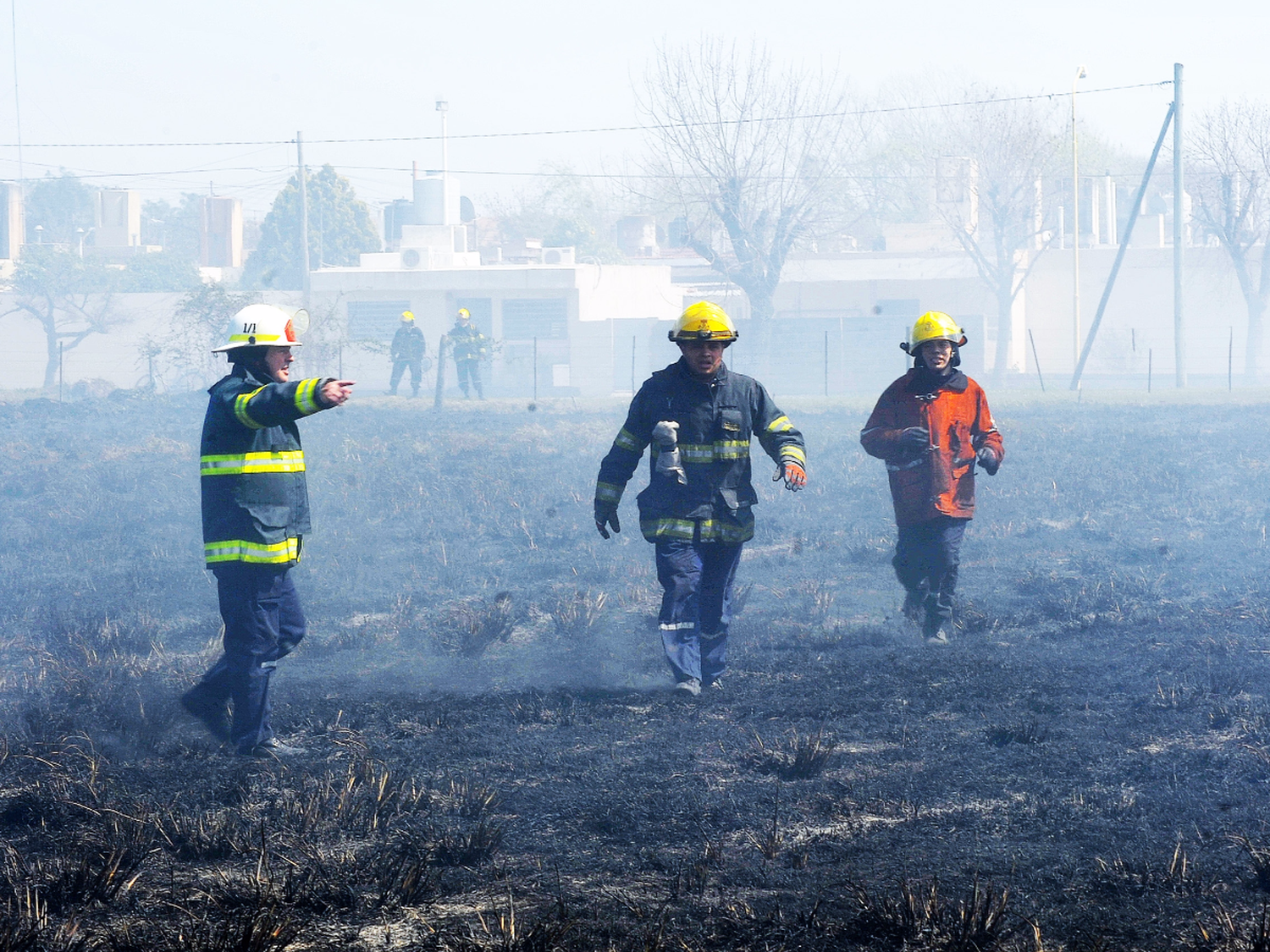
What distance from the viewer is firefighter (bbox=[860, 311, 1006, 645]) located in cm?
753

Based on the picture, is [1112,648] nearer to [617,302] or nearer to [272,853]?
[272,853]

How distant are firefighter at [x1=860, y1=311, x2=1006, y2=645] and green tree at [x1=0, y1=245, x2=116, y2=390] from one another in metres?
47.7

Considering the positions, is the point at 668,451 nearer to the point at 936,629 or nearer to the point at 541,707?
the point at 541,707

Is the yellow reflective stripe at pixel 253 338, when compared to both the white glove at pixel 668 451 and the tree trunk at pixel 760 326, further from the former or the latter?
the tree trunk at pixel 760 326

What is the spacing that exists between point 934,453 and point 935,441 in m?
0.08

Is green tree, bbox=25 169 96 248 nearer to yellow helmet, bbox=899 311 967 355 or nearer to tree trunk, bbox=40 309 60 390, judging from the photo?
tree trunk, bbox=40 309 60 390

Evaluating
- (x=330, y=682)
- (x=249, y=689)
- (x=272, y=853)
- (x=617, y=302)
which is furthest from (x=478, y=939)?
(x=617, y=302)

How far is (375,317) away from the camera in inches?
1884

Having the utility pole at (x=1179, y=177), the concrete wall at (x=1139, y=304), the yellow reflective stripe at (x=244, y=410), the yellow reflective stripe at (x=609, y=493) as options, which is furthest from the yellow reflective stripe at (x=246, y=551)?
the concrete wall at (x=1139, y=304)

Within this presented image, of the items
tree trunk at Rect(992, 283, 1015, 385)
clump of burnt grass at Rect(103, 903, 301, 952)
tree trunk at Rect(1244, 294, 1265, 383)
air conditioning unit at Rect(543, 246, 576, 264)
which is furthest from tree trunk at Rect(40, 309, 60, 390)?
clump of burnt grass at Rect(103, 903, 301, 952)

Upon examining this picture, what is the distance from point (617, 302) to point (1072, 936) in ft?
157

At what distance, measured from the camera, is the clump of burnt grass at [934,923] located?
3188 mm

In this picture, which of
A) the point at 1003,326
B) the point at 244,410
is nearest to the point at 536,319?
the point at 1003,326

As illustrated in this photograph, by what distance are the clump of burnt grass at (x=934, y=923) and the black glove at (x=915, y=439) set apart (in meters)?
4.31
